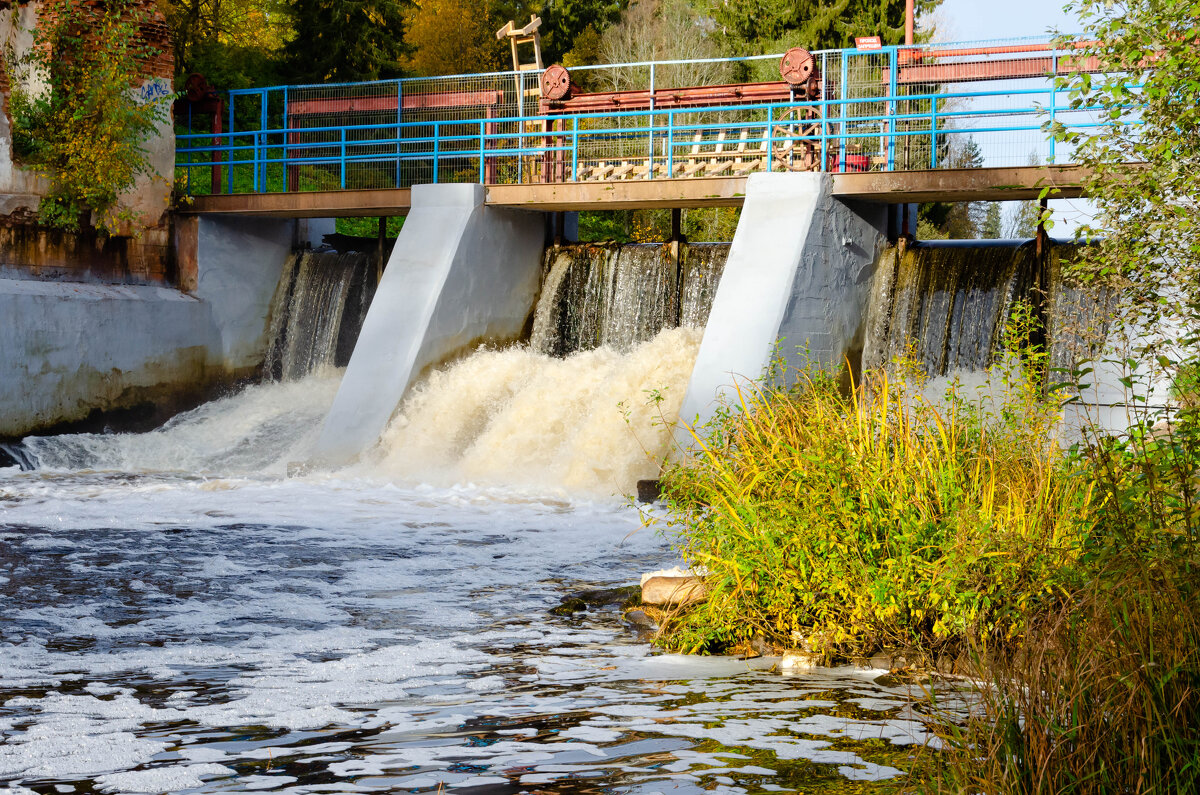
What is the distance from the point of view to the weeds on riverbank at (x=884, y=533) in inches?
226

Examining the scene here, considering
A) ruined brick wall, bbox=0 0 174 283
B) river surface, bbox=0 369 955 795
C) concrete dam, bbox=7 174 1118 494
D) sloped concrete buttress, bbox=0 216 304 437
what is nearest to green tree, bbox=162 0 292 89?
ruined brick wall, bbox=0 0 174 283

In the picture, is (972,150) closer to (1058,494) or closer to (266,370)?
(266,370)

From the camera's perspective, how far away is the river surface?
4.37 meters

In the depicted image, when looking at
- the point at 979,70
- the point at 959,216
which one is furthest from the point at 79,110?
the point at 959,216

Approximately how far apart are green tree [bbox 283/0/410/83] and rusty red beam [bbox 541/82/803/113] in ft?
39.4

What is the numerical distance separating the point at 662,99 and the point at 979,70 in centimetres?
452

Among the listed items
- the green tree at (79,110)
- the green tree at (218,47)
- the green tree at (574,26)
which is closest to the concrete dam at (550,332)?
the green tree at (79,110)

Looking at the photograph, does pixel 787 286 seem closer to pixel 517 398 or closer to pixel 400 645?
pixel 517 398

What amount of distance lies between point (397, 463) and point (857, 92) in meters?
8.06

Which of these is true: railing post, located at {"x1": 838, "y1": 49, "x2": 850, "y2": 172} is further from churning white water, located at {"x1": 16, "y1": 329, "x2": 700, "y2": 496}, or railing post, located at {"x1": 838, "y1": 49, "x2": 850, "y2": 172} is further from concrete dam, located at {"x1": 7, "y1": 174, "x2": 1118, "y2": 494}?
churning white water, located at {"x1": 16, "y1": 329, "x2": 700, "y2": 496}

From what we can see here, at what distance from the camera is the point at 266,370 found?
19797mm

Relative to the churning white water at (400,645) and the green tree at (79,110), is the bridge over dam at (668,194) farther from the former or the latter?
the churning white water at (400,645)

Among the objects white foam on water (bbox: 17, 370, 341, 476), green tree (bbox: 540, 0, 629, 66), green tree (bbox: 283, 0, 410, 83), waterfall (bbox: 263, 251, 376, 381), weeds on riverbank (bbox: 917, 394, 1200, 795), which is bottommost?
white foam on water (bbox: 17, 370, 341, 476)

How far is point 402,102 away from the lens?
63.0 feet
